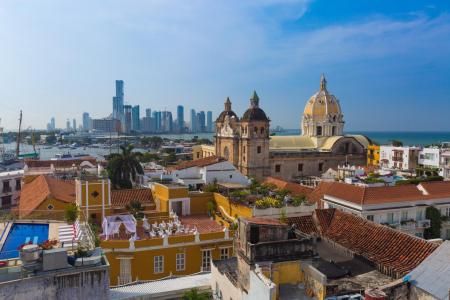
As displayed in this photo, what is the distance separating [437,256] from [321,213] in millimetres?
7119

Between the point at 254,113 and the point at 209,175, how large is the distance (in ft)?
77.4

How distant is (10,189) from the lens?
4053 centimetres

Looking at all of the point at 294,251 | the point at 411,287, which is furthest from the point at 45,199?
the point at 411,287

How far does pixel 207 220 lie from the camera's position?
74.5 ft

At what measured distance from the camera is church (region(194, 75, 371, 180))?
170ft

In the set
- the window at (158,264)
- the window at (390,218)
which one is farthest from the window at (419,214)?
the window at (158,264)

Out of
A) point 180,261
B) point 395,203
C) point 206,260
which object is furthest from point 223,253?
point 395,203

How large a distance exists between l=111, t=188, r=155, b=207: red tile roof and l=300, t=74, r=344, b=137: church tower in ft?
136

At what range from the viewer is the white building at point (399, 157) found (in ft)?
195

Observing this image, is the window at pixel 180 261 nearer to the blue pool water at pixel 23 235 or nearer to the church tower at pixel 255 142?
the blue pool water at pixel 23 235

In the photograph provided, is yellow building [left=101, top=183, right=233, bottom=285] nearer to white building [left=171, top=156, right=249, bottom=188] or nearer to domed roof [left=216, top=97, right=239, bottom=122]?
white building [left=171, top=156, right=249, bottom=188]

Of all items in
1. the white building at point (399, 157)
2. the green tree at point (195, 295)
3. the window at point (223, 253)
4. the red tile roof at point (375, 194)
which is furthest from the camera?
the white building at point (399, 157)

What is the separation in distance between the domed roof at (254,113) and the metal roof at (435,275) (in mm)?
40927

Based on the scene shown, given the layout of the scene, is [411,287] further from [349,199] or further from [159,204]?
[159,204]
